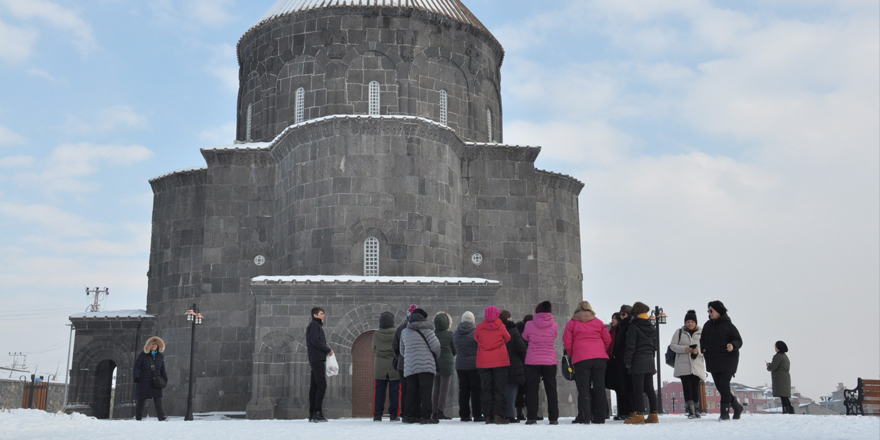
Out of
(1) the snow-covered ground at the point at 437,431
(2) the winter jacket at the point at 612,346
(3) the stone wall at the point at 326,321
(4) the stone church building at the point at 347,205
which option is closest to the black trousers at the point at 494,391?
(1) the snow-covered ground at the point at 437,431

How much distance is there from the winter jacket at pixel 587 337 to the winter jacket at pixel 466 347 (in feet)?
5.73

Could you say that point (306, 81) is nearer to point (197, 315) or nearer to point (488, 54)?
point (488, 54)

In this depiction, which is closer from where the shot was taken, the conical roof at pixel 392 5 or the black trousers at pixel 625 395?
the black trousers at pixel 625 395

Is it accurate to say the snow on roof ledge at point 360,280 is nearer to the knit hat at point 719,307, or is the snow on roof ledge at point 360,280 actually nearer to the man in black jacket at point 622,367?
the man in black jacket at point 622,367

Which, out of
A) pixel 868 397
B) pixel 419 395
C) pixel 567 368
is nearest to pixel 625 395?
pixel 567 368

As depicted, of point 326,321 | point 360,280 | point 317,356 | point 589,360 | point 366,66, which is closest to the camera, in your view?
point 589,360

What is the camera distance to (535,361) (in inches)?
493

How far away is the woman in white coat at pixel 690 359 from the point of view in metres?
12.5

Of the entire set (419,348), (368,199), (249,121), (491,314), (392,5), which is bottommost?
(419,348)

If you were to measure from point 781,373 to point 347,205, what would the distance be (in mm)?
12966

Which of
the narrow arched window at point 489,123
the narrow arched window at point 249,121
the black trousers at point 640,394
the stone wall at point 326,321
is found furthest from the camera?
the narrow arched window at point 489,123

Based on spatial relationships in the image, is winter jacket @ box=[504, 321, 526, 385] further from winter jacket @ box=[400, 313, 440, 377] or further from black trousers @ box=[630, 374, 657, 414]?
black trousers @ box=[630, 374, 657, 414]

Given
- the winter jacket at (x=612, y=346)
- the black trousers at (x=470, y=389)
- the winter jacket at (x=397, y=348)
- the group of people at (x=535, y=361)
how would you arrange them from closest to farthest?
the group of people at (x=535, y=361), the winter jacket at (x=612, y=346), the winter jacket at (x=397, y=348), the black trousers at (x=470, y=389)

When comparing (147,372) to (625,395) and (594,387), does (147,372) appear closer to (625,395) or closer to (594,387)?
(594,387)
